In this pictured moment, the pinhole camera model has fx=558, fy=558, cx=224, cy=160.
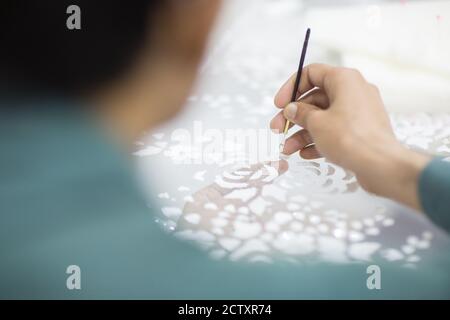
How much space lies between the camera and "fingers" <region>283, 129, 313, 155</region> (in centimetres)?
96

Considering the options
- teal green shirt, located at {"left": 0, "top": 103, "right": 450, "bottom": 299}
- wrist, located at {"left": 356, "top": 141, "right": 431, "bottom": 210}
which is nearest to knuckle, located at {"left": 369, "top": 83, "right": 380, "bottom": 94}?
wrist, located at {"left": 356, "top": 141, "right": 431, "bottom": 210}

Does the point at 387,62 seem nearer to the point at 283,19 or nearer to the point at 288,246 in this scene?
the point at 283,19

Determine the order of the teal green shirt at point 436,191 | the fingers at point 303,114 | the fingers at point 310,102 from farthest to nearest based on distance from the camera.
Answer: the fingers at point 310,102 < the fingers at point 303,114 < the teal green shirt at point 436,191

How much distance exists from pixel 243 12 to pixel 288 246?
416mm

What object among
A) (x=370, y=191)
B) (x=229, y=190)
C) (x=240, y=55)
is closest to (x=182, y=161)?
(x=229, y=190)

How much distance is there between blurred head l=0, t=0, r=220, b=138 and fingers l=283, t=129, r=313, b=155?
21 cm

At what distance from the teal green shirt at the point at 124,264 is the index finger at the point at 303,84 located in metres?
0.28

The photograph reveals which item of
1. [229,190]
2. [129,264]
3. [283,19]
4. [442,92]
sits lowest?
[129,264]

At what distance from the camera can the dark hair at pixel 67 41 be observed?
0.95m

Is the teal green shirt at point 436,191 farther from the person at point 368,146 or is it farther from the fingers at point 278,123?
the fingers at point 278,123

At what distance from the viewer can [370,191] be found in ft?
2.93

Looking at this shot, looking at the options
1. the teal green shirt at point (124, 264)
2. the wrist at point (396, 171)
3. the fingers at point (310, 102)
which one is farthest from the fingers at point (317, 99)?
the teal green shirt at point (124, 264)

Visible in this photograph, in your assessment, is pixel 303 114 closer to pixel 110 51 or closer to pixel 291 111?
pixel 291 111

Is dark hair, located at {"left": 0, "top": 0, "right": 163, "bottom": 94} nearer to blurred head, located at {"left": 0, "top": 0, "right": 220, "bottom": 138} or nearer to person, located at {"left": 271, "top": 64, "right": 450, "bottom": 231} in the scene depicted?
blurred head, located at {"left": 0, "top": 0, "right": 220, "bottom": 138}
